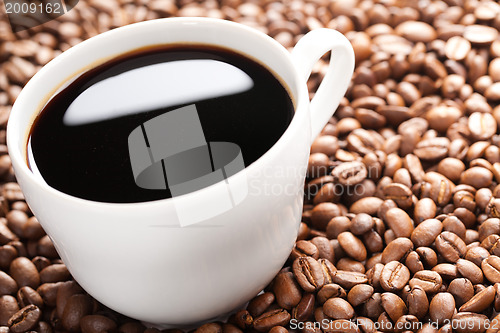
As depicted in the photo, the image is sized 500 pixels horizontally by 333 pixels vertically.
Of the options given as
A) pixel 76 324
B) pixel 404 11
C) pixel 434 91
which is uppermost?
pixel 404 11

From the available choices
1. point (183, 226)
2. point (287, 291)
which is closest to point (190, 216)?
point (183, 226)

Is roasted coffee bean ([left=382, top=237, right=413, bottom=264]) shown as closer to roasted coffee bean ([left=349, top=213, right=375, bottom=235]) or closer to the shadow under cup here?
roasted coffee bean ([left=349, top=213, right=375, bottom=235])

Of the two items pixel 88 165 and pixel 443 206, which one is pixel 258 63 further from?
pixel 443 206

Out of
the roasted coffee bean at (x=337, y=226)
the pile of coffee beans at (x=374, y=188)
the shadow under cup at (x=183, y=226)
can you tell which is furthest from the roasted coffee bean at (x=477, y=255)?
the shadow under cup at (x=183, y=226)

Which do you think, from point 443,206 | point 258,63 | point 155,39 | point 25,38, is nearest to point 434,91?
point 443,206
